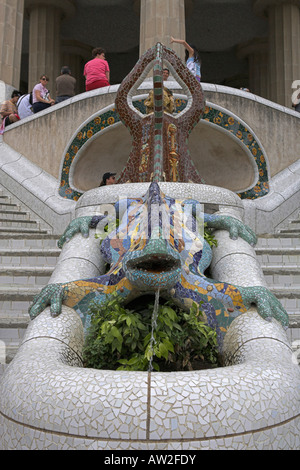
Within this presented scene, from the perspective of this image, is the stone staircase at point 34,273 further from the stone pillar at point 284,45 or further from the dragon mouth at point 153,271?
the stone pillar at point 284,45

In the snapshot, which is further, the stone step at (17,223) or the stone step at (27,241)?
the stone step at (17,223)

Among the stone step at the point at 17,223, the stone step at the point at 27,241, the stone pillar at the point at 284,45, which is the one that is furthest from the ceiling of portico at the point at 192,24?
the stone step at the point at 27,241

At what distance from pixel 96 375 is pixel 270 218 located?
6.95 m

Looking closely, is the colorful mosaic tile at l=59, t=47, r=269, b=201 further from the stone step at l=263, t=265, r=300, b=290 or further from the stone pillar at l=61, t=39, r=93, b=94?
the stone pillar at l=61, t=39, r=93, b=94

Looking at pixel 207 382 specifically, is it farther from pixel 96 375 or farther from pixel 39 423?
pixel 39 423

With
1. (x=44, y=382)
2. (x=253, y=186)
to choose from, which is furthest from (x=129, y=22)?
(x=44, y=382)

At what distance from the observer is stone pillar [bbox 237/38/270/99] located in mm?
20609

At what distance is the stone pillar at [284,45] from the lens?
1709cm

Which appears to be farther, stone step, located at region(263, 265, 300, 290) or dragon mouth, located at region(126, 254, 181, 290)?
stone step, located at region(263, 265, 300, 290)

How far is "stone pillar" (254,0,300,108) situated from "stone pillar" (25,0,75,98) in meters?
6.99

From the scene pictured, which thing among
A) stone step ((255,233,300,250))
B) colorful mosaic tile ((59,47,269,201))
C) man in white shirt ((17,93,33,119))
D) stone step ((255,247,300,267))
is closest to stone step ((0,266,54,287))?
colorful mosaic tile ((59,47,269,201))

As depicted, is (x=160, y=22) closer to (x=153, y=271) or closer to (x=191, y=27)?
(x=191, y=27)

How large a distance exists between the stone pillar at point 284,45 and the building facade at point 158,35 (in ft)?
0.10

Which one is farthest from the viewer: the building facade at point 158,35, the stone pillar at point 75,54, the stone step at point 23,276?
the stone pillar at point 75,54
